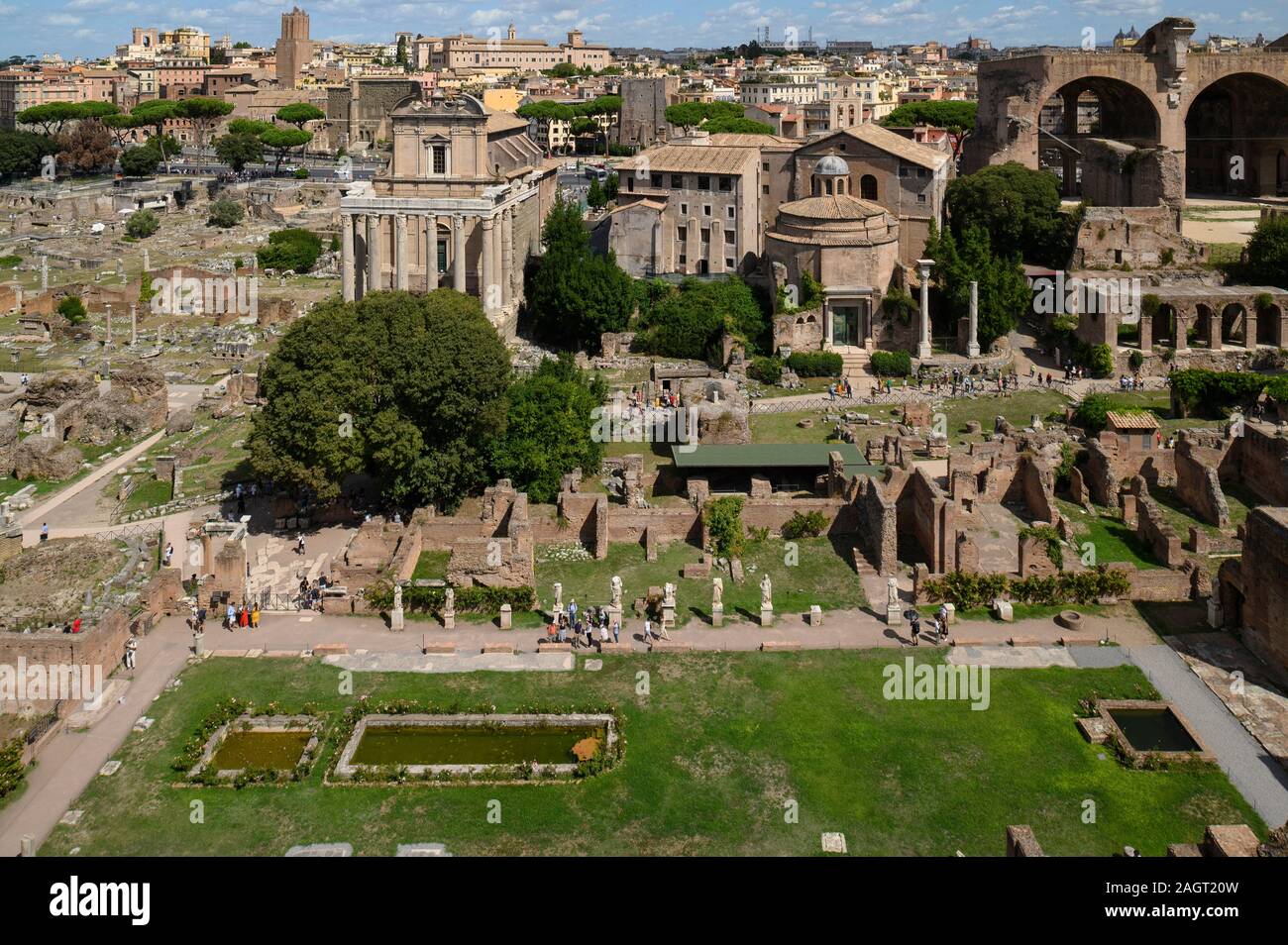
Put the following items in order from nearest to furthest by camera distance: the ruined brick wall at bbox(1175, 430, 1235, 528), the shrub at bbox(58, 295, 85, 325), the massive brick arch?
1. the ruined brick wall at bbox(1175, 430, 1235, 528)
2. the shrub at bbox(58, 295, 85, 325)
3. the massive brick arch

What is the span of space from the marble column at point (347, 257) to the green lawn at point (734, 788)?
34.1 meters

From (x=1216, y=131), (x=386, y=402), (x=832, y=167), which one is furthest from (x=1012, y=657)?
(x=1216, y=131)

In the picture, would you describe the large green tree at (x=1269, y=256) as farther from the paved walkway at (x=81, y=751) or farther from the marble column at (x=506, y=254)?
Answer: the paved walkway at (x=81, y=751)

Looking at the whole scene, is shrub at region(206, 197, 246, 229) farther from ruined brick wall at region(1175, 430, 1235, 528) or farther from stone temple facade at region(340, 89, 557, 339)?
ruined brick wall at region(1175, 430, 1235, 528)

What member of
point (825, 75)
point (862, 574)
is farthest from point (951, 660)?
point (825, 75)

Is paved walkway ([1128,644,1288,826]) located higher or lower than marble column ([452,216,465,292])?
lower

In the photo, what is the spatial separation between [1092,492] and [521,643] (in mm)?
20216

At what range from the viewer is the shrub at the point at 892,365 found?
54625mm

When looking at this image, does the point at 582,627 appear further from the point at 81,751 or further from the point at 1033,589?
the point at 1033,589

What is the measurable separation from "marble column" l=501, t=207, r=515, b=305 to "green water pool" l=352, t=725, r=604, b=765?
35568 millimetres

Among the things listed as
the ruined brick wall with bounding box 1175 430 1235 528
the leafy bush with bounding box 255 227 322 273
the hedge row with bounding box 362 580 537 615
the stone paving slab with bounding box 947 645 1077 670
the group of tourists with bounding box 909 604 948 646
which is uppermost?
the leafy bush with bounding box 255 227 322 273

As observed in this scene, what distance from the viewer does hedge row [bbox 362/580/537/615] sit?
32.2 metres

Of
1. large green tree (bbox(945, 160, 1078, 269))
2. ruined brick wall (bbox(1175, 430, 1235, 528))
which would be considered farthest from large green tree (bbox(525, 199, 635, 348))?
ruined brick wall (bbox(1175, 430, 1235, 528))

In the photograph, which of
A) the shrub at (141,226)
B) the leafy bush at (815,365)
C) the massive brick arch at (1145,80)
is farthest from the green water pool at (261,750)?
the shrub at (141,226)
